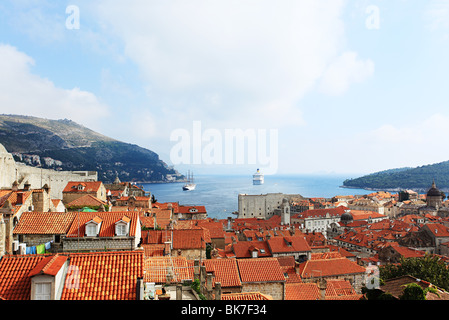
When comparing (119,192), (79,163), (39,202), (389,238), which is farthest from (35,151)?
(389,238)

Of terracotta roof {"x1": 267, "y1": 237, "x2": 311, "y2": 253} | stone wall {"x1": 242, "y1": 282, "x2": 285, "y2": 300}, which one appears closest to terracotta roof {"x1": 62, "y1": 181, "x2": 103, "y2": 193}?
terracotta roof {"x1": 267, "y1": 237, "x2": 311, "y2": 253}

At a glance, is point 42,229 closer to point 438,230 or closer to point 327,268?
point 327,268

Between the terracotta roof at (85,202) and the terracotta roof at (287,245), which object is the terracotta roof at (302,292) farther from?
the terracotta roof at (85,202)

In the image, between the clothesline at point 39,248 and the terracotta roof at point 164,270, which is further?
the clothesline at point 39,248

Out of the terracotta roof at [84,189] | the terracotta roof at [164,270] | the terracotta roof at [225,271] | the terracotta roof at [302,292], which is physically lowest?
the terracotta roof at [302,292]

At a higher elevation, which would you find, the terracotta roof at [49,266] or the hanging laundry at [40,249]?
the terracotta roof at [49,266]

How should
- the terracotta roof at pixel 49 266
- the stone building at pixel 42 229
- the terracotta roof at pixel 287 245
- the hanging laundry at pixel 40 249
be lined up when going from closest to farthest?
the terracotta roof at pixel 49 266 < the hanging laundry at pixel 40 249 < the stone building at pixel 42 229 < the terracotta roof at pixel 287 245

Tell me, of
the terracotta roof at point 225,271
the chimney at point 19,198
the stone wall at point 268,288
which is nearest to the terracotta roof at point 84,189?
the chimney at point 19,198
